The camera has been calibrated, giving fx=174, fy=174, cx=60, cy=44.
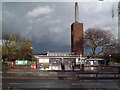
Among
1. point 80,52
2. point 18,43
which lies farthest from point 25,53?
point 80,52

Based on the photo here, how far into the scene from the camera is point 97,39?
1935 inches

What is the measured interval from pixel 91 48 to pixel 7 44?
23.5 meters

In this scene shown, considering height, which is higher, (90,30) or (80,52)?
(90,30)

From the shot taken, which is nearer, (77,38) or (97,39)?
(97,39)

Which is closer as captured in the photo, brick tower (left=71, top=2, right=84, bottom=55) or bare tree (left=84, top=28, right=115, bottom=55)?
bare tree (left=84, top=28, right=115, bottom=55)

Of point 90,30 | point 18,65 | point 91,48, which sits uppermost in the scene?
point 90,30

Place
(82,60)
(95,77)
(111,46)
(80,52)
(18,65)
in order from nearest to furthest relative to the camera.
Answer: (95,77) < (18,65) < (82,60) < (111,46) < (80,52)

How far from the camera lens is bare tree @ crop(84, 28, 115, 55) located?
48.2 meters

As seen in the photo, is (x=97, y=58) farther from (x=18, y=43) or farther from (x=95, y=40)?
(x=18, y=43)

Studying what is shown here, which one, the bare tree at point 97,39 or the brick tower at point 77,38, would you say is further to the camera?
the brick tower at point 77,38

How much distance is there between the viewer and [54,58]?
4688 centimetres

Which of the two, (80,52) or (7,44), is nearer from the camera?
(7,44)

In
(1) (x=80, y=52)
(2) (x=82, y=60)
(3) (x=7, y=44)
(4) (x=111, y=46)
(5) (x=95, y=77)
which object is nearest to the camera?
(5) (x=95, y=77)

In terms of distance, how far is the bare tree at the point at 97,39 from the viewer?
158ft
